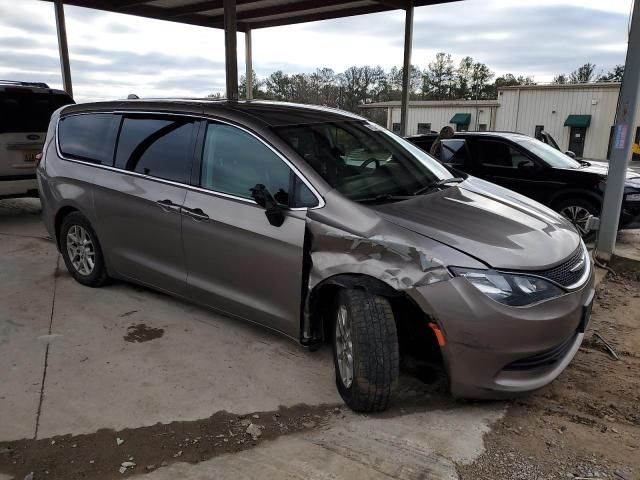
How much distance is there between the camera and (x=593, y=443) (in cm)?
266

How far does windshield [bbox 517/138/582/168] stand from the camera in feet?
24.1

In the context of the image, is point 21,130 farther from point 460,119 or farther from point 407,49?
point 460,119

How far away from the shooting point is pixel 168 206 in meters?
3.78

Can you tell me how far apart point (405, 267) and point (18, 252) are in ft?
16.9

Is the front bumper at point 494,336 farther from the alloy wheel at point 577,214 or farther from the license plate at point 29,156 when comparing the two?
the license plate at point 29,156

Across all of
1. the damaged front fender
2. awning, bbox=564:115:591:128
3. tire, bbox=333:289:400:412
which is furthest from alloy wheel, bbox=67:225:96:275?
awning, bbox=564:115:591:128

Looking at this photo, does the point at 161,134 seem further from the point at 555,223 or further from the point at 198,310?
the point at 555,223

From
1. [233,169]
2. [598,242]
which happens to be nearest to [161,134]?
[233,169]

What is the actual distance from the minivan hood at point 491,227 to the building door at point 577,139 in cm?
3068

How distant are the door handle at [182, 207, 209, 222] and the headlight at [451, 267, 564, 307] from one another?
177 centimetres

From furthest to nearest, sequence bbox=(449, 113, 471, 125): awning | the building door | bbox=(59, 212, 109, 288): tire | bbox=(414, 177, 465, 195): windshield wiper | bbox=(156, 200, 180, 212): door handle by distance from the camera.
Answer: bbox=(449, 113, 471, 125): awning < the building door < bbox=(59, 212, 109, 288): tire < bbox=(156, 200, 180, 212): door handle < bbox=(414, 177, 465, 195): windshield wiper

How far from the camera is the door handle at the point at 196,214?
3550 millimetres

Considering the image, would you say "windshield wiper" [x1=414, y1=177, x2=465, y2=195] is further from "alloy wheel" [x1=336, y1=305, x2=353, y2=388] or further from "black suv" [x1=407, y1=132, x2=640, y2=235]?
"black suv" [x1=407, y1=132, x2=640, y2=235]

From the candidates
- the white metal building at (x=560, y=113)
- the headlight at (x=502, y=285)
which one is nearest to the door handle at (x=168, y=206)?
the headlight at (x=502, y=285)
